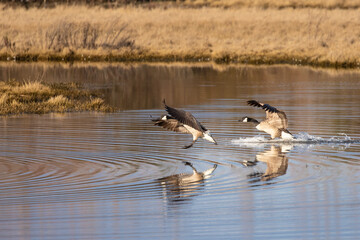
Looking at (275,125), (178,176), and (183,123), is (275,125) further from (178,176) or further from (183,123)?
(178,176)

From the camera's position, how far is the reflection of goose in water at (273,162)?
12.0 meters

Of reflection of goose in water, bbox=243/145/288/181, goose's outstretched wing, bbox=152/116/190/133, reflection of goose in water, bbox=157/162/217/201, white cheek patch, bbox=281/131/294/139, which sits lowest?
reflection of goose in water, bbox=243/145/288/181

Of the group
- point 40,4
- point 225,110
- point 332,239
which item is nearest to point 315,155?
point 332,239

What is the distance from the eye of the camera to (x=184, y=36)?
50.2 metres

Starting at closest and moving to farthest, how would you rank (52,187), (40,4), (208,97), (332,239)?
(332,239), (52,187), (208,97), (40,4)

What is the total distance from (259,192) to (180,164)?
270cm

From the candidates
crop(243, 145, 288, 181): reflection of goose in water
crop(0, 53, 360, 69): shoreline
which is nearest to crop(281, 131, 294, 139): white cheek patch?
crop(243, 145, 288, 181): reflection of goose in water

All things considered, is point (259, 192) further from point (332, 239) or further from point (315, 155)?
point (315, 155)

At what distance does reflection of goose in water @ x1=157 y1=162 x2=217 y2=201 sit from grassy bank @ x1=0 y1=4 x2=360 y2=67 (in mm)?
28710

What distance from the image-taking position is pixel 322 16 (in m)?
56.7

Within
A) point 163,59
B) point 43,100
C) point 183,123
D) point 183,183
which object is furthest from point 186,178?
point 163,59

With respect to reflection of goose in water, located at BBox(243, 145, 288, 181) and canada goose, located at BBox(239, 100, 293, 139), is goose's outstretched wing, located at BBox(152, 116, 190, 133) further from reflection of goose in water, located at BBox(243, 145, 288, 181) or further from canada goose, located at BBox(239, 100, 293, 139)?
canada goose, located at BBox(239, 100, 293, 139)

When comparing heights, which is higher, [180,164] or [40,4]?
[40,4]

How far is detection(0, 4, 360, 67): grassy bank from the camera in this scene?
Result: 43.0 m
